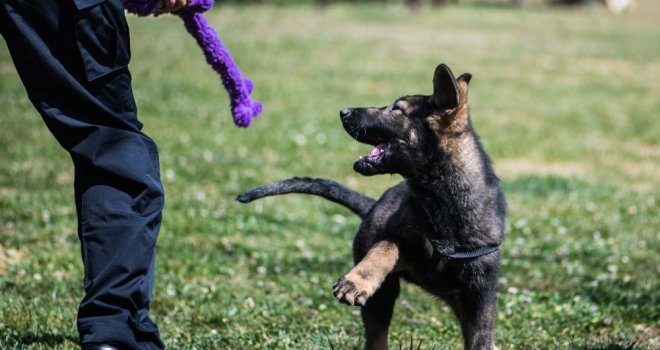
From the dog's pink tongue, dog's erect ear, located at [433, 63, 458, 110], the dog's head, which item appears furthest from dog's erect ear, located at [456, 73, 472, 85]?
the dog's pink tongue

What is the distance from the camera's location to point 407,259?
389 centimetres

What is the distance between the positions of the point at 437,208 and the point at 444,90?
0.52m

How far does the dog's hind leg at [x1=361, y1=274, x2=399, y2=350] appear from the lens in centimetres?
405

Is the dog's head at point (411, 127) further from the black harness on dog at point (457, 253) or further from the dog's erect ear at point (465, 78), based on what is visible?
the black harness on dog at point (457, 253)

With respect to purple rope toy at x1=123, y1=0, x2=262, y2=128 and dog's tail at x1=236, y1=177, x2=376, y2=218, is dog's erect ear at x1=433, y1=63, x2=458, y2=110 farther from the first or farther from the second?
purple rope toy at x1=123, y1=0, x2=262, y2=128

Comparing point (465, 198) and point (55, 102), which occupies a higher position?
point (55, 102)

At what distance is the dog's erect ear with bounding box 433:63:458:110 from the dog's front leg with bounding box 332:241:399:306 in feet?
2.20

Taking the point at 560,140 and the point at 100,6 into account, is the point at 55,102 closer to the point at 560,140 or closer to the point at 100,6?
the point at 100,6

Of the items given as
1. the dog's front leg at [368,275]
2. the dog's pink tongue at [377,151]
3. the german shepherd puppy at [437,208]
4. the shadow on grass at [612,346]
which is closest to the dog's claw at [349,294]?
the dog's front leg at [368,275]

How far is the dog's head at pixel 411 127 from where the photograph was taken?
12.8 feet

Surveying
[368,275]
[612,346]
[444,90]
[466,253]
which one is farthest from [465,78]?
[612,346]

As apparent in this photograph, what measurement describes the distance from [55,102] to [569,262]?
4497mm

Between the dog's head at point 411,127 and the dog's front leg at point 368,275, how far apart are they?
36cm

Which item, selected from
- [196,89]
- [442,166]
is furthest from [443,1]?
[442,166]
